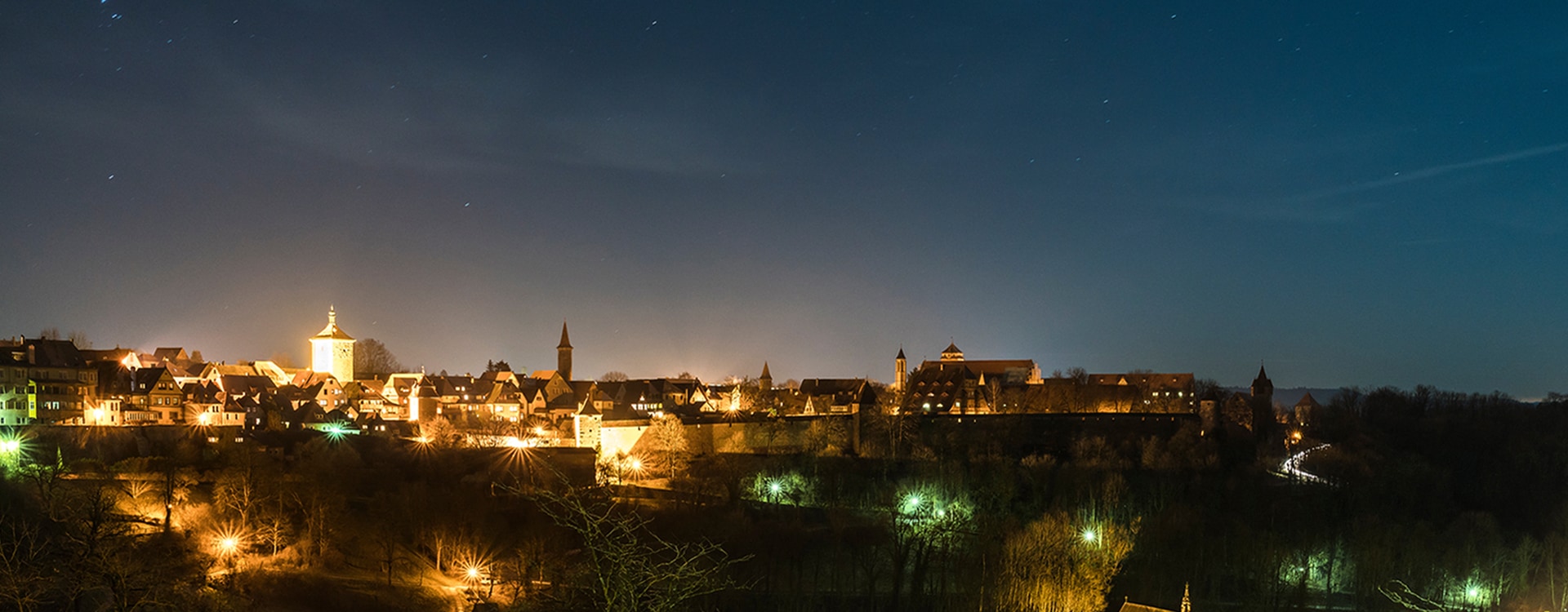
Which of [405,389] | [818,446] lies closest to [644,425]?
[818,446]

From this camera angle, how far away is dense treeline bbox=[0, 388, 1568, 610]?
34.6 metres

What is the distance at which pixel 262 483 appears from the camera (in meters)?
37.8

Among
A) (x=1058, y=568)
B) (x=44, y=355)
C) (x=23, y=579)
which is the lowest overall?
(x=1058, y=568)

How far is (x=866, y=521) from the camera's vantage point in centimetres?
4719

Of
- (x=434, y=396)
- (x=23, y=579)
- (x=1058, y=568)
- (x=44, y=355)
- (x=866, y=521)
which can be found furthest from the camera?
(x=434, y=396)

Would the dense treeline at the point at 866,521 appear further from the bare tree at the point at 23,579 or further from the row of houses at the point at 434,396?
the row of houses at the point at 434,396

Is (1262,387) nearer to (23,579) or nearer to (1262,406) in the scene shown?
(1262,406)

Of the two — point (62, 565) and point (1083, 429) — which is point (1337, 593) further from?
point (62, 565)

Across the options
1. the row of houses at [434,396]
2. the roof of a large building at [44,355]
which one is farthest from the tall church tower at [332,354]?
the roof of a large building at [44,355]

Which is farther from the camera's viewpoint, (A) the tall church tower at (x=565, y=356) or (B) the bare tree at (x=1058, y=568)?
(A) the tall church tower at (x=565, y=356)

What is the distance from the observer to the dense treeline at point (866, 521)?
3462 cm

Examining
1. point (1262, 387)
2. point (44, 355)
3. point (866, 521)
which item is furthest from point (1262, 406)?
point (44, 355)

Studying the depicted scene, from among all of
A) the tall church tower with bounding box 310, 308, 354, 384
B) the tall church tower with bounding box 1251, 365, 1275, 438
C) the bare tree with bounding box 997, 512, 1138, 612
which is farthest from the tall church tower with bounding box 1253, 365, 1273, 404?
the tall church tower with bounding box 310, 308, 354, 384

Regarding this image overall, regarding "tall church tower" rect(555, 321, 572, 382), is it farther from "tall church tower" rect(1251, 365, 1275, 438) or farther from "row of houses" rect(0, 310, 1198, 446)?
"tall church tower" rect(1251, 365, 1275, 438)
